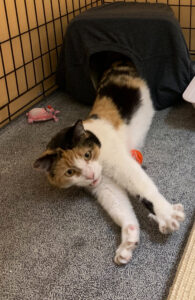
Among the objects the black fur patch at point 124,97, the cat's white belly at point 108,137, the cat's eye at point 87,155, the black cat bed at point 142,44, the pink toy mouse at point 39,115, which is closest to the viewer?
the cat's eye at point 87,155

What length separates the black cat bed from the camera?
204 cm

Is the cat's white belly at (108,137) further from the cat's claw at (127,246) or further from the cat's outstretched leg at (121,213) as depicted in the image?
the cat's claw at (127,246)

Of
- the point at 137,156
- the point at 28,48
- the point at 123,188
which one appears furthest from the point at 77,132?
the point at 28,48

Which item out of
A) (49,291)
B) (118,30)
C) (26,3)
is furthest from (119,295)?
(26,3)

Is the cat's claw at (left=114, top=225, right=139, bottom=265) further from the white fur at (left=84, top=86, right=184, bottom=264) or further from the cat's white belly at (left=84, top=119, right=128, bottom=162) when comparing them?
the cat's white belly at (left=84, top=119, right=128, bottom=162)

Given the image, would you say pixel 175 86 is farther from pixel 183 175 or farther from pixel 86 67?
pixel 183 175

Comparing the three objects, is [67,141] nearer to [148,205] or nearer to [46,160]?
[46,160]

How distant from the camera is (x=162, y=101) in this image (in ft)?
7.07

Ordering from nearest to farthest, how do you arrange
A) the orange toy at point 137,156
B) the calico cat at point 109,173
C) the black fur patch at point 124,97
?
1. the calico cat at point 109,173
2. the orange toy at point 137,156
3. the black fur patch at point 124,97

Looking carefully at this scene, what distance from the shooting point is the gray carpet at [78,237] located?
1.13 meters

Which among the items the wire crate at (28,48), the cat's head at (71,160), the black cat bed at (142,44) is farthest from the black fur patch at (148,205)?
the wire crate at (28,48)

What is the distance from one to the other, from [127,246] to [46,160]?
429 millimetres

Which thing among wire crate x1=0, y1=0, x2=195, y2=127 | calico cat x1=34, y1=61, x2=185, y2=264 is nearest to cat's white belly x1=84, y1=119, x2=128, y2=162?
calico cat x1=34, y1=61, x2=185, y2=264

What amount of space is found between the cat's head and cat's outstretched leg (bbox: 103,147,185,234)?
9cm
